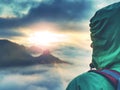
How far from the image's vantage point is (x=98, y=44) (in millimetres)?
5730

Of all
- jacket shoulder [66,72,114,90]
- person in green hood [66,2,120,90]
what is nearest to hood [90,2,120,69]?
person in green hood [66,2,120,90]

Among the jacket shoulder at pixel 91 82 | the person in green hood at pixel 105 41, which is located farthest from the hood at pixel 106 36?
the jacket shoulder at pixel 91 82

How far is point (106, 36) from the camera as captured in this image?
18.5 feet

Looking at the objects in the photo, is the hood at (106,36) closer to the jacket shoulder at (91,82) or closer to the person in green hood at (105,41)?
the person in green hood at (105,41)

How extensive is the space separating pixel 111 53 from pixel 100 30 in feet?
2.04

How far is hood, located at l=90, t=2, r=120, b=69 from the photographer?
5.30 meters

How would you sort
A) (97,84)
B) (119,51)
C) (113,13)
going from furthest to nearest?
(113,13)
(119,51)
(97,84)

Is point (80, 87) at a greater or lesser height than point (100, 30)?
lesser

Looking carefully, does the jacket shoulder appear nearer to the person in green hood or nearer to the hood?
the person in green hood

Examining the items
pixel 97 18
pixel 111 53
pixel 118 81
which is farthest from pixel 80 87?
A: pixel 97 18

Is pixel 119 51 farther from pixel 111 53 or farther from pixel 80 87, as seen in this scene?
pixel 80 87

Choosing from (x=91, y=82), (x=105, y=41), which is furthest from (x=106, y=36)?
(x=91, y=82)

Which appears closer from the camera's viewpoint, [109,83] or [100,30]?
[109,83]

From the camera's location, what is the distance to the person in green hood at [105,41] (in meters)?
4.64
